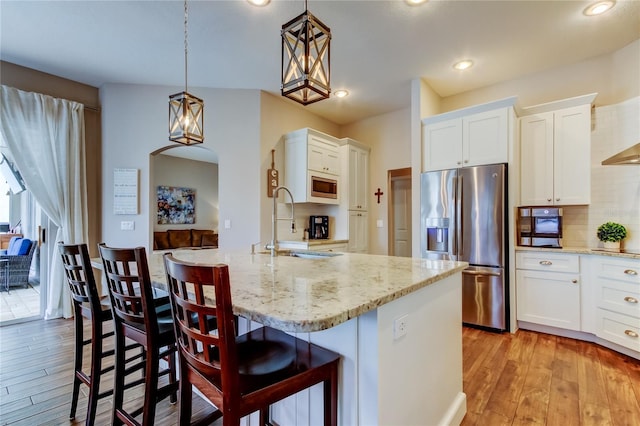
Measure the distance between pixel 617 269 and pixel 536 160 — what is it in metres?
1.27

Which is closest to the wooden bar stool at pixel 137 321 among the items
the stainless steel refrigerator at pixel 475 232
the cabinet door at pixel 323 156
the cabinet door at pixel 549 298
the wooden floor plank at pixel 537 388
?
the wooden floor plank at pixel 537 388

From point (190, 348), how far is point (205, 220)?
7.26 meters

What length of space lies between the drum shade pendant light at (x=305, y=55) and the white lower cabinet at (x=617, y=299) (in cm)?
297

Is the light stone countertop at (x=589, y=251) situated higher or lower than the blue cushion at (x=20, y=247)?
higher

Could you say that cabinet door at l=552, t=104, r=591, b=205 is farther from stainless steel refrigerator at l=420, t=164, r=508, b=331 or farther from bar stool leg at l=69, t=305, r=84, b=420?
bar stool leg at l=69, t=305, r=84, b=420

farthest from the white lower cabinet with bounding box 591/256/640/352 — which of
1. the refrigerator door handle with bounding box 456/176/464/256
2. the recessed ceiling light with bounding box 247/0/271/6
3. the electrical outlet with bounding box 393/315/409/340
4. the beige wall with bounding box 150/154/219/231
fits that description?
the beige wall with bounding box 150/154/219/231

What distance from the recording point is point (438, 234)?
11.6 feet

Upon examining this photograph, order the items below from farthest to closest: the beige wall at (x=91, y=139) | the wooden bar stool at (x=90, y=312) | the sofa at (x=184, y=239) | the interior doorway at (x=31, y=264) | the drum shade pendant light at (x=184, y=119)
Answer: the sofa at (x=184, y=239), the beige wall at (x=91, y=139), the interior doorway at (x=31, y=264), the drum shade pendant light at (x=184, y=119), the wooden bar stool at (x=90, y=312)

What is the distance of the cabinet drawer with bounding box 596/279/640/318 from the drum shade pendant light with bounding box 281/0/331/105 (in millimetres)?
3023

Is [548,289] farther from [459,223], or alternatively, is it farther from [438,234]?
[438,234]

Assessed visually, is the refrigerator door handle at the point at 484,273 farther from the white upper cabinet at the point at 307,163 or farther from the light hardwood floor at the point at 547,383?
the white upper cabinet at the point at 307,163

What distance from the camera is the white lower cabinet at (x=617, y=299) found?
2543 mm

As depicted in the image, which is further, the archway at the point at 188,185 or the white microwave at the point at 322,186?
the archway at the point at 188,185

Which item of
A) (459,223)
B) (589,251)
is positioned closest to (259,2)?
(459,223)
